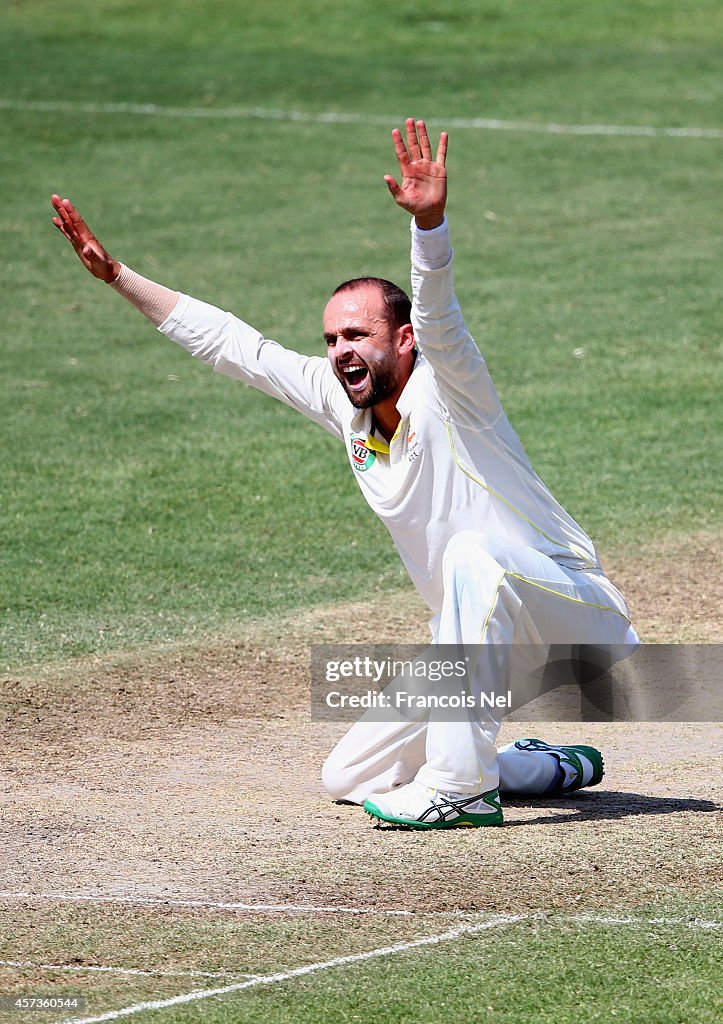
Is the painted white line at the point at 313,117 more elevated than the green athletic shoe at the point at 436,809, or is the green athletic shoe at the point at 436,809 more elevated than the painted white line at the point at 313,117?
the painted white line at the point at 313,117

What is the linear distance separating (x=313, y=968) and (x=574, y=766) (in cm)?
191

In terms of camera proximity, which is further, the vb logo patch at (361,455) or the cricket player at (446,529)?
the vb logo patch at (361,455)

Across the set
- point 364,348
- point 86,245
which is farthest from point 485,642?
point 86,245

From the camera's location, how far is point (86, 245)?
670cm

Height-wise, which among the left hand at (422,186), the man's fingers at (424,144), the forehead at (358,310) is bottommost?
the forehead at (358,310)

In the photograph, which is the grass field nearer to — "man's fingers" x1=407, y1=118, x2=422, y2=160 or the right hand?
the right hand

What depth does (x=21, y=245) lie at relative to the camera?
17.1 metres

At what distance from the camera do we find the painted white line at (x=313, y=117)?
20.3 metres

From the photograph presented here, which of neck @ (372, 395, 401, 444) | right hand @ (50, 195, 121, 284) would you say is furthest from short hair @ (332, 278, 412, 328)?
right hand @ (50, 195, 121, 284)

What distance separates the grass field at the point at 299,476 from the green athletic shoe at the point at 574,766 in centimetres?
8

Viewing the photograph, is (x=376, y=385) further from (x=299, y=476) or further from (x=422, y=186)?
(x=299, y=476)

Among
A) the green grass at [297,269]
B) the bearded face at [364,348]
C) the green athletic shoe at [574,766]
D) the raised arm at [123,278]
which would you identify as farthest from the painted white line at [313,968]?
the green grass at [297,269]

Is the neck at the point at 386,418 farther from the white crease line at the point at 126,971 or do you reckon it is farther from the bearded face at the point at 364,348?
the white crease line at the point at 126,971

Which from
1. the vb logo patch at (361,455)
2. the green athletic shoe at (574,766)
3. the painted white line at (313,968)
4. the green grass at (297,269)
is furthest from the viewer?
the green grass at (297,269)
